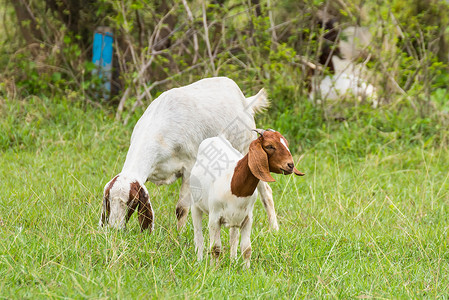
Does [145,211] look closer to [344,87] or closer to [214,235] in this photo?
[214,235]

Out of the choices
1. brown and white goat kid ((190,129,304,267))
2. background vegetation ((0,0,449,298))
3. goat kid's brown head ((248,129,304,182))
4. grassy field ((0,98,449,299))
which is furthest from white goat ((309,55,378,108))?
goat kid's brown head ((248,129,304,182))

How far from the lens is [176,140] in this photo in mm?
4094

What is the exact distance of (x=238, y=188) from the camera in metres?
3.18

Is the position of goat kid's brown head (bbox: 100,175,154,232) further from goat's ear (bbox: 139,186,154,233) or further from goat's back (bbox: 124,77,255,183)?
goat's back (bbox: 124,77,255,183)

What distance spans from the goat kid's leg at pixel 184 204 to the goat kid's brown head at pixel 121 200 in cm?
52

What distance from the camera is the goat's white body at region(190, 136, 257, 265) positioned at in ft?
10.6

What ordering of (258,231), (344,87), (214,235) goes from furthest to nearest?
(344,87) → (258,231) → (214,235)

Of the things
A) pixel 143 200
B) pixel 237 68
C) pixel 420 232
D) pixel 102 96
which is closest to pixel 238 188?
pixel 143 200

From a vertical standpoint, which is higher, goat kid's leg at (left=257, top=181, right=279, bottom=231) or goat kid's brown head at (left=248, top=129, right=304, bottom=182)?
goat kid's brown head at (left=248, top=129, right=304, bottom=182)

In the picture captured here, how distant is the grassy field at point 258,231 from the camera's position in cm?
307

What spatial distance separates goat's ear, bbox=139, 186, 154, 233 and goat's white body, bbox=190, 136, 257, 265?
0.93ft

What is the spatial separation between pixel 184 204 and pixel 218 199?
92 centimetres

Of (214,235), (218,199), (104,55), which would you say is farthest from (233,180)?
(104,55)

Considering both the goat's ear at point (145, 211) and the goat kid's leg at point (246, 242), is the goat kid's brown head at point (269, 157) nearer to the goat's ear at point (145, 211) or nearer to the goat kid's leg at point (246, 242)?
the goat kid's leg at point (246, 242)
